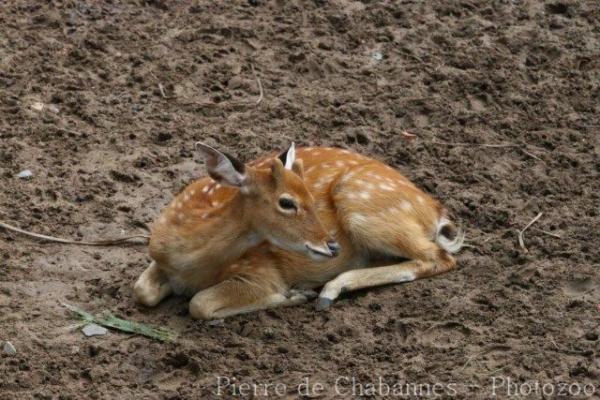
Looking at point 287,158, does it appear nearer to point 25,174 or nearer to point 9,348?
point 9,348

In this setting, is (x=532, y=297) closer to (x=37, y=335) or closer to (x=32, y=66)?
(x=37, y=335)

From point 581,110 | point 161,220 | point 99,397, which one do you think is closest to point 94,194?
point 161,220

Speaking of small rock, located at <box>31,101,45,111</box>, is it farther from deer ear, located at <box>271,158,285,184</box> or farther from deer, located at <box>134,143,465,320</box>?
deer ear, located at <box>271,158,285,184</box>

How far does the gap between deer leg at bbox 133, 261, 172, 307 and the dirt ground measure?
0.08 metres

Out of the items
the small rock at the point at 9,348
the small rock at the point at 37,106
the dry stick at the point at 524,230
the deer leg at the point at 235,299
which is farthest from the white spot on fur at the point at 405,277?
the small rock at the point at 37,106

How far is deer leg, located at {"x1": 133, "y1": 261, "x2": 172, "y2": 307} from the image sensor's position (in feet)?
23.2

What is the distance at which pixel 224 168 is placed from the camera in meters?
6.87

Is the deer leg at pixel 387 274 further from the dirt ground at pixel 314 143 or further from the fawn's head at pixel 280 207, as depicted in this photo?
the fawn's head at pixel 280 207

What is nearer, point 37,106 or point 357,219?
point 357,219

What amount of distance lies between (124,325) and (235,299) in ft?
2.02

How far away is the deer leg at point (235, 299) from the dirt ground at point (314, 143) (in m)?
0.09

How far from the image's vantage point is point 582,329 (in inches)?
259

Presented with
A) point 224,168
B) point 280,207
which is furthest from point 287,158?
point 224,168

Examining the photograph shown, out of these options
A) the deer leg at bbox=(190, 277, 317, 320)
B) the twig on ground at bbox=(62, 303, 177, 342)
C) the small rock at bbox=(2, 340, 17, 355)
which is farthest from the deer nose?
the small rock at bbox=(2, 340, 17, 355)
